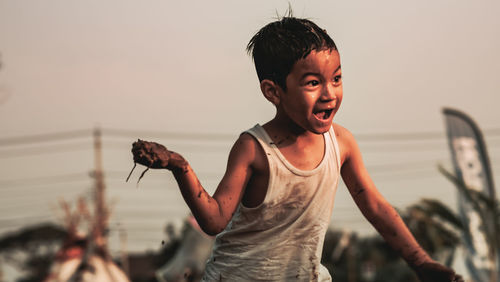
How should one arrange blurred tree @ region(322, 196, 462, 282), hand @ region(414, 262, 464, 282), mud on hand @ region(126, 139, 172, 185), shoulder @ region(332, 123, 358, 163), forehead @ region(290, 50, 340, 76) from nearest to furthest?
mud on hand @ region(126, 139, 172, 185) → forehead @ region(290, 50, 340, 76) → hand @ region(414, 262, 464, 282) → shoulder @ region(332, 123, 358, 163) → blurred tree @ region(322, 196, 462, 282)

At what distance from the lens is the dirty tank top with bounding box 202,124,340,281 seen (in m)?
3.66

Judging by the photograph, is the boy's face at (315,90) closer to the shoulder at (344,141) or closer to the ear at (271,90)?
the ear at (271,90)

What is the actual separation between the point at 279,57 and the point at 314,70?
0.18 meters

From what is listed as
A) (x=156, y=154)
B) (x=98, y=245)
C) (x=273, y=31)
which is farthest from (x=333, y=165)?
(x=98, y=245)

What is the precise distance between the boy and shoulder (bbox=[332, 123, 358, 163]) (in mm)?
67

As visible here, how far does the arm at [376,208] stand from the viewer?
404 cm

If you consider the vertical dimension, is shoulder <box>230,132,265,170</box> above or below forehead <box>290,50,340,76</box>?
below

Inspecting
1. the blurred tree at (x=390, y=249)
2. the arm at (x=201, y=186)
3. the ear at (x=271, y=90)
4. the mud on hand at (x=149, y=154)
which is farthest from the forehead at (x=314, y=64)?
the blurred tree at (x=390, y=249)

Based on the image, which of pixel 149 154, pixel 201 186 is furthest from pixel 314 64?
pixel 149 154

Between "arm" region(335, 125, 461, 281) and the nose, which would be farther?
"arm" region(335, 125, 461, 281)

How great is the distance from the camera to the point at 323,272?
3.85 meters

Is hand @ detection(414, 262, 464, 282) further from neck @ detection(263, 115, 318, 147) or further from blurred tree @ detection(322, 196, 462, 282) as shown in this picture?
blurred tree @ detection(322, 196, 462, 282)

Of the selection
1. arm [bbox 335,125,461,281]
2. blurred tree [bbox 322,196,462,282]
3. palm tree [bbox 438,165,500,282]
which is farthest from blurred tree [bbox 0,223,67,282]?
arm [bbox 335,125,461,281]

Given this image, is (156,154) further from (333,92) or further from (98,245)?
(98,245)
